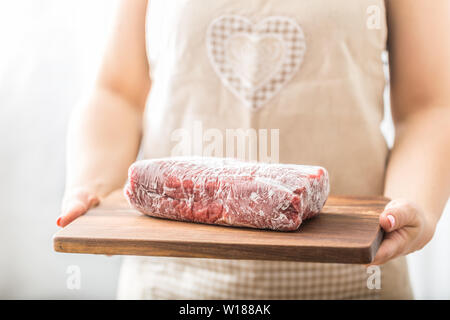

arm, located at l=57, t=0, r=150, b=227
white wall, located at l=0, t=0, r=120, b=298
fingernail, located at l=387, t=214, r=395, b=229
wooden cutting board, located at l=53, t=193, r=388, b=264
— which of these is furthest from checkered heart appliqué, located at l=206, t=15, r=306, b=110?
white wall, located at l=0, t=0, r=120, b=298

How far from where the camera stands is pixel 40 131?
6.54 ft

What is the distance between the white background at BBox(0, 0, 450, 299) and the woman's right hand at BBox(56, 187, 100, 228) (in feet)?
2.74

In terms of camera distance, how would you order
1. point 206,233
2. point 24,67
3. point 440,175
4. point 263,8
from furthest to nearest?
point 24,67
point 263,8
point 440,175
point 206,233

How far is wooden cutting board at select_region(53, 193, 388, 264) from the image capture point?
861 millimetres

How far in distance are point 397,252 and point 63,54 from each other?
158 centimetres

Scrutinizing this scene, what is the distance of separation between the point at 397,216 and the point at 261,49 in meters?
0.66

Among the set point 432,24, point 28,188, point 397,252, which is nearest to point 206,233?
point 397,252

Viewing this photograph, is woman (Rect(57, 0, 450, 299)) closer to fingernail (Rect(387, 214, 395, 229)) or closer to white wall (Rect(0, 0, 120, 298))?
fingernail (Rect(387, 214, 395, 229))

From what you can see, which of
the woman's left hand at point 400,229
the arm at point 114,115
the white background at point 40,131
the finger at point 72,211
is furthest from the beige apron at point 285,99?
the white background at point 40,131

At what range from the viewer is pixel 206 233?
0.96 m

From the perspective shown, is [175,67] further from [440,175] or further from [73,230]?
[440,175]

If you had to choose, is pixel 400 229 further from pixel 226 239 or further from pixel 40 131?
pixel 40 131

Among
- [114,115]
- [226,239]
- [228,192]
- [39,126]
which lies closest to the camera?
[226,239]

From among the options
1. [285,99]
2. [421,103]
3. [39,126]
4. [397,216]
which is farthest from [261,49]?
[39,126]
